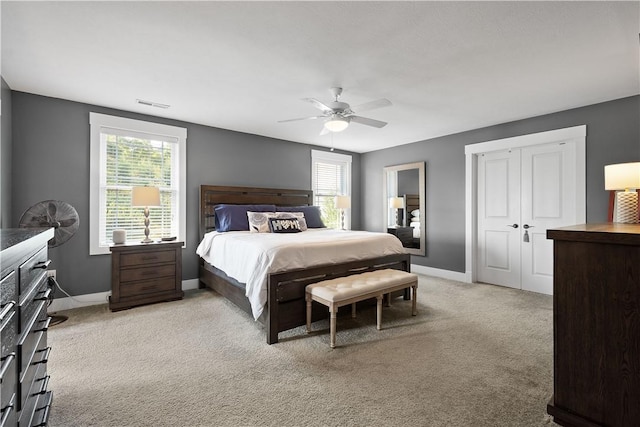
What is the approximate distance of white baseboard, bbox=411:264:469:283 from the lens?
5125mm

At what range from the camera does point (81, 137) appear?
381 centimetres

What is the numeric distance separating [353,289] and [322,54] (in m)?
2.07

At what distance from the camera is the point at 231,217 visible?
4488mm

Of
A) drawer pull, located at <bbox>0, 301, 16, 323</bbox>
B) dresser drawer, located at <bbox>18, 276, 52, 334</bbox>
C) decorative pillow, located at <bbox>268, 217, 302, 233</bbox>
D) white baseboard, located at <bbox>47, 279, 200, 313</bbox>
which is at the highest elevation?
decorative pillow, located at <bbox>268, 217, 302, 233</bbox>

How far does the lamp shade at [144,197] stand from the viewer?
3.76 meters

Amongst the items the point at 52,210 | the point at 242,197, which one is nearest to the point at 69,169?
the point at 52,210

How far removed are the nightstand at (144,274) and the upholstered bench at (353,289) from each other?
2.10 m

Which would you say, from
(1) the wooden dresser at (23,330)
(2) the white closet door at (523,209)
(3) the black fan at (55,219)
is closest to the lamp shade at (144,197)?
(3) the black fan at (55,219)

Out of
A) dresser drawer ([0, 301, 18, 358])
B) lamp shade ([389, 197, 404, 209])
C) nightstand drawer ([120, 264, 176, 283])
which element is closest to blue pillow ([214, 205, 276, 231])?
nightstand drawer ([120, 264, 176, 283])

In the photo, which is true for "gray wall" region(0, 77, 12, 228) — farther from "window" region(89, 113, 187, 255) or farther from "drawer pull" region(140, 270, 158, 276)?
"drawer pull" region(140, 270, 158, 276)

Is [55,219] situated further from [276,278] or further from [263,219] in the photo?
[276,278]

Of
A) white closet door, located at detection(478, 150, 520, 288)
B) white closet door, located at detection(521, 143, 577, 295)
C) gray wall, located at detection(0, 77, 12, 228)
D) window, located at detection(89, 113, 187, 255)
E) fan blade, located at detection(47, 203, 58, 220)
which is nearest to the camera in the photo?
gray wall, located at detection(0, 77, 12, 228)

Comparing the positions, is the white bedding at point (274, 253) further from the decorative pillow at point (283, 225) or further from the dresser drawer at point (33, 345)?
the dresser drawer at point (33, 345)

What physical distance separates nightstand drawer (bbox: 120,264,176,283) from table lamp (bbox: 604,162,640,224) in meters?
4.46
